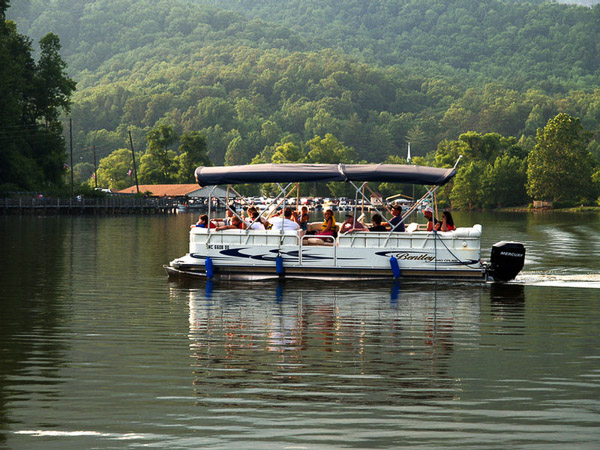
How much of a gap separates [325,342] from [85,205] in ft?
330

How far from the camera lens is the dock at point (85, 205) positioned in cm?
10162

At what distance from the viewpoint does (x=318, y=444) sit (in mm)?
10148

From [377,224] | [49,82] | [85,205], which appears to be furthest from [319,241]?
[85,205]

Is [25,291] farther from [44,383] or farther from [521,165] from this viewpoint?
[521,165]

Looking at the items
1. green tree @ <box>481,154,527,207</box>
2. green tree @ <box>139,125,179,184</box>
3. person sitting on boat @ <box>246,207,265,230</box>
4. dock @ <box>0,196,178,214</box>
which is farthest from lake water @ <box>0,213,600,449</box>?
green tree @ <box>139,125,179,184</box>

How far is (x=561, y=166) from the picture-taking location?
152 m

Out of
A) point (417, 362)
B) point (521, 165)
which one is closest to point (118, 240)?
point (417, 362)

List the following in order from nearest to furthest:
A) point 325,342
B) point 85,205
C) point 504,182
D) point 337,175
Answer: point 325,342
point 337,175
point 85,205
point 504,182

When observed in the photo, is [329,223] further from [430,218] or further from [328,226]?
[430,218]

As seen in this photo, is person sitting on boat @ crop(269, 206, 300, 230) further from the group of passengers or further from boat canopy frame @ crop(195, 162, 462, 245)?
boat canopy frame @ crop(195, 162, 462, 245)

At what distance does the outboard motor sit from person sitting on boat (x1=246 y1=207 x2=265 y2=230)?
7051mm

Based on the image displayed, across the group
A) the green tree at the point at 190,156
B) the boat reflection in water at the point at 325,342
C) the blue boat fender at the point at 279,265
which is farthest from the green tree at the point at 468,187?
the boat reflection in water at the point at 325,342

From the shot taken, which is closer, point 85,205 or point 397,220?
point 397,220

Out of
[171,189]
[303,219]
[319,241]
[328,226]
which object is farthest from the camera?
[171,189]
